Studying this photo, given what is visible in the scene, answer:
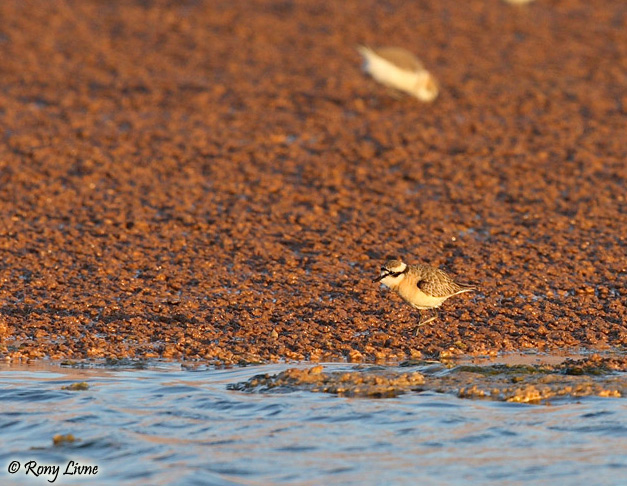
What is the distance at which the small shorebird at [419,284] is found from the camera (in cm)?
959

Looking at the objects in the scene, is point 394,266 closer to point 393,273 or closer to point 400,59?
point 393,273

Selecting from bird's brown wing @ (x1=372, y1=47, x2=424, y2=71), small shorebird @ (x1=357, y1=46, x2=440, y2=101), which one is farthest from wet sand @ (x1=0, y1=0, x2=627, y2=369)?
bird's brown wing @ (x1=372, y1=47, x2=424, y2=71)

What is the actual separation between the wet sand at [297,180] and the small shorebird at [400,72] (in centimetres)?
40

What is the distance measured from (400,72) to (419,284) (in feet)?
28.0

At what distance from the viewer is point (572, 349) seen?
924 centimetres

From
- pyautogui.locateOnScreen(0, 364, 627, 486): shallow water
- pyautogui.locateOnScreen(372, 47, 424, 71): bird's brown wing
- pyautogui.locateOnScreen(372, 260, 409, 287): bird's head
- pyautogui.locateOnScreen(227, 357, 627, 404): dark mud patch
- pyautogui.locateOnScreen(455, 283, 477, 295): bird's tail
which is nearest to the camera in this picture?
pyautogui.locateOnScreen(0, 364, 627, 486): shallow water

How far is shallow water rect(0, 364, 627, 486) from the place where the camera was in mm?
6680

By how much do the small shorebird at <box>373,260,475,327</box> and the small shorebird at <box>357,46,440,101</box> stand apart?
319 inches

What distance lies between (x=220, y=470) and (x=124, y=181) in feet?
25.1

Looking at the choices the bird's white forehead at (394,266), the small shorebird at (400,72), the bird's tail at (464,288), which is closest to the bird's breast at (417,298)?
the bird's white forehead at (394,266)

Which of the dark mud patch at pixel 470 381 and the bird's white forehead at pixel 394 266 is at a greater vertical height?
the bird's white forehead at pixel 394 266

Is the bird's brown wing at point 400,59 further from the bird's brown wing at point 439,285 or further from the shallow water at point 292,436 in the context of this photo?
the shallow water at point 292,436

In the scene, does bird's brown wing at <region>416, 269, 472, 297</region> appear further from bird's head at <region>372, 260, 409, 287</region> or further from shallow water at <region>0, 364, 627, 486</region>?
shallow water at <region>0, 364, 627, 486</region>

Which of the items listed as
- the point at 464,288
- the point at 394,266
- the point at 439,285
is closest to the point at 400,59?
the point at 464,288
